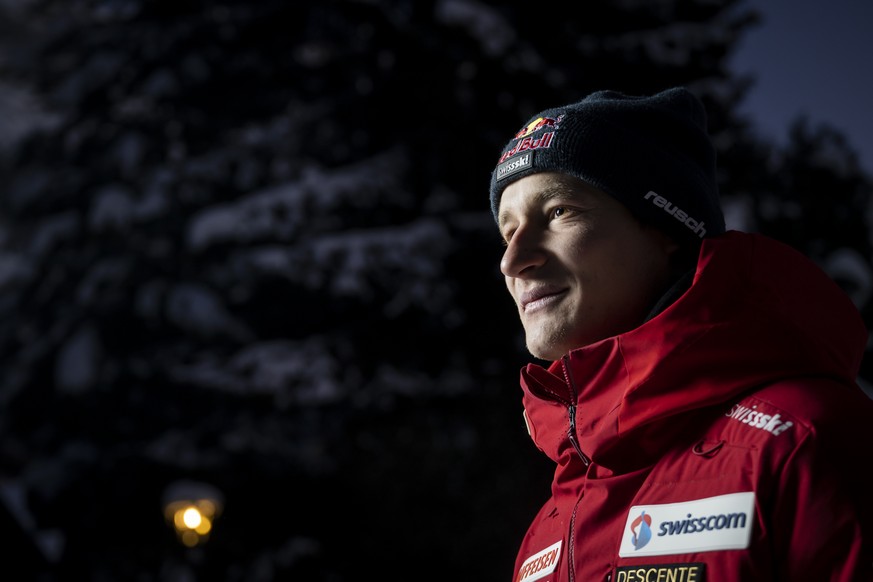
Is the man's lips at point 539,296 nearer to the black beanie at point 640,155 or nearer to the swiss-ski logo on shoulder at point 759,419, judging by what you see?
the black beanie at point 640,155

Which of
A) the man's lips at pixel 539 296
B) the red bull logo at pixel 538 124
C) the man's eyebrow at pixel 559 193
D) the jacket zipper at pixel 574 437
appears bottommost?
the jacket zipper at pixel 574 437

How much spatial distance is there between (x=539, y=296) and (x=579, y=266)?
0.11 meters

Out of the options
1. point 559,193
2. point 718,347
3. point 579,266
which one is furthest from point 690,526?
point 559,193

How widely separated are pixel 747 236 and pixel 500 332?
11.6 meters

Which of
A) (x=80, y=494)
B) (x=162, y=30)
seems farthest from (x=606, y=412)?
(x=162, y=30)

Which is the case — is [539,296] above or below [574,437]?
above

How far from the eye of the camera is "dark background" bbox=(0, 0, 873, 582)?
11.2m

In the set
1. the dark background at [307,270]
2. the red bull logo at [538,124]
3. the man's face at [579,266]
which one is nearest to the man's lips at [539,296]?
the man's face at [579,266]

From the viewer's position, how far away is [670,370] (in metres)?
1.26

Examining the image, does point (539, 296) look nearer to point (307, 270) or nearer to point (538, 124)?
point (538, 124)

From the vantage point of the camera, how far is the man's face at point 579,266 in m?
1.57

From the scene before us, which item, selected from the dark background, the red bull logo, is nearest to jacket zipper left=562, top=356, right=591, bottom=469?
the red bull logo

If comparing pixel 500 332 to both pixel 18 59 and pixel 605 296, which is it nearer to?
pixel 605 296

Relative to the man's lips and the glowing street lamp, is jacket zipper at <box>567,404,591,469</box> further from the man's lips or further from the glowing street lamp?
the glowing street lamp
